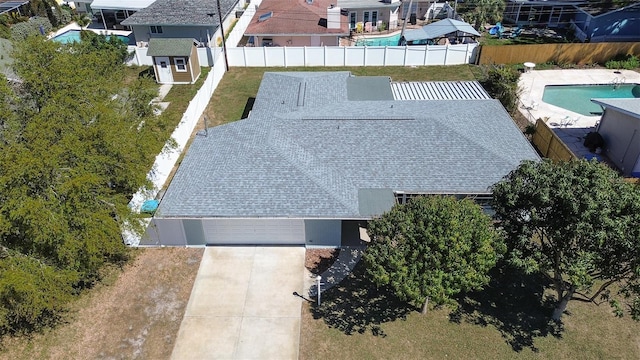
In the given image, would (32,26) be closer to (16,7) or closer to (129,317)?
(16,7)

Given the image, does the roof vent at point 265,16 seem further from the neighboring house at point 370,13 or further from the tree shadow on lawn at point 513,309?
the tree shadow on lawn at point 513,309

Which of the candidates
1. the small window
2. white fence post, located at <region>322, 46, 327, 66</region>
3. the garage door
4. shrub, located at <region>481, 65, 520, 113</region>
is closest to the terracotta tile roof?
white fence post, located at <region>322, 46, 327, 66</region>

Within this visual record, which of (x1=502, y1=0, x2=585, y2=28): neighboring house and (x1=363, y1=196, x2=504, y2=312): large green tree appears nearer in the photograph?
(x1=363, y1=196, x2=504, y2=312): large green tree

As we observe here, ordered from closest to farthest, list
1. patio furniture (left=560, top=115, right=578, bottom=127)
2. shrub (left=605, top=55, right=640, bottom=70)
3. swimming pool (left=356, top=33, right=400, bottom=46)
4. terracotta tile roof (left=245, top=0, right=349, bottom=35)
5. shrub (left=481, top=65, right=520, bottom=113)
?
patio furniture (left=560, top=115, right=578, bottom=127) < shrub (left=481, top=65, right=520, bottom=113) < shrub (left=605, top=55, right=640, bottom=70) < terracotta tile roof (left=245, top=0, right=349, bottom=35) < swimming pool (left=356, top=33, right=400, bottom=46)

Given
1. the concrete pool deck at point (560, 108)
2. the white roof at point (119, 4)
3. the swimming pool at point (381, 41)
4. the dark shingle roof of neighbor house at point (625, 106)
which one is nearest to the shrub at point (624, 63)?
the concrete pool deck at point (560, 108)

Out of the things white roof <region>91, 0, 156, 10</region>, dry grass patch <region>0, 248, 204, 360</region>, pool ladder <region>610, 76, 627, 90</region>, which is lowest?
dry grass patch <region>0, 248, 204, 360</region>

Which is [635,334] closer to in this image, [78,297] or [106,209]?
[106,209]

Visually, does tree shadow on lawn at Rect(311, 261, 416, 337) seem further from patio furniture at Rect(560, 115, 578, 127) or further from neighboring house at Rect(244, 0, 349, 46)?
neighboring house at Rect(244, 0, 349, 46)

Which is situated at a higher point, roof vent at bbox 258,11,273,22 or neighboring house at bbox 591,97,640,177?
roof vent at bbox 258,11,273,22
